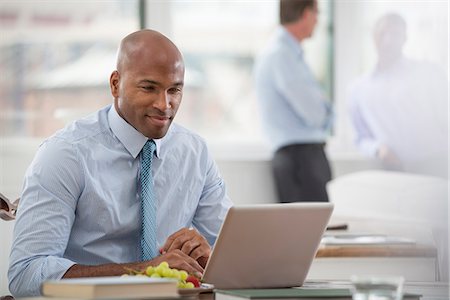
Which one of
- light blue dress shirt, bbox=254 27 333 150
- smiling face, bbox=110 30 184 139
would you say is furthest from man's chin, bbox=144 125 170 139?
light blue dress shirt, bbox=254 27 333 150

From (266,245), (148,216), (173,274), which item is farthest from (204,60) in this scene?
(173,274)

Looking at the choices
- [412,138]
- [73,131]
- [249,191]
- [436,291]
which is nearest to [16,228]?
[73,131]

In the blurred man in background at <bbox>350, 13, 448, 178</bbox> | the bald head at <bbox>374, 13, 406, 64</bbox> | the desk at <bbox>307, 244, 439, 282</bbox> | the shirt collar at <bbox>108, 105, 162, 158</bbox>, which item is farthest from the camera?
Answer: the bald head at <bbox>374, 13, 406, 64</bbox>

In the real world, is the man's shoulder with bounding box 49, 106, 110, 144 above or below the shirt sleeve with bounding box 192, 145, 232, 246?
above

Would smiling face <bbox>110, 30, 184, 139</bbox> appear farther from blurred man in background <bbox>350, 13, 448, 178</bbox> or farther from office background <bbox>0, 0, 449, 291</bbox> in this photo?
blurred man in background <bbox>350, 13, 448, 178</bbox>

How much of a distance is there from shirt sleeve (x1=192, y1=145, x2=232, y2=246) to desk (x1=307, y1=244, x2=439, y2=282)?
1.34 feet

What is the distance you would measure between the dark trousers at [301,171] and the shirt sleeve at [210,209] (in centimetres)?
305

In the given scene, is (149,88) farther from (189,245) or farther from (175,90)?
(189,245)

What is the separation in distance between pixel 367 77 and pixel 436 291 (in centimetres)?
413

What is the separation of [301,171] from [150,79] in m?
3.46

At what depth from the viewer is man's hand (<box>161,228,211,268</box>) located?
2.37m

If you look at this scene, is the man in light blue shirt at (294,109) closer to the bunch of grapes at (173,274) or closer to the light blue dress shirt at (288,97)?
the light blue dress shirt at (288,97)

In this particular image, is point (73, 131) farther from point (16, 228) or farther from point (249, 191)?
point (249, 191)

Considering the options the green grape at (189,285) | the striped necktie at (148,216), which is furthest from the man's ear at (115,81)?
the green grape at (189,285)
